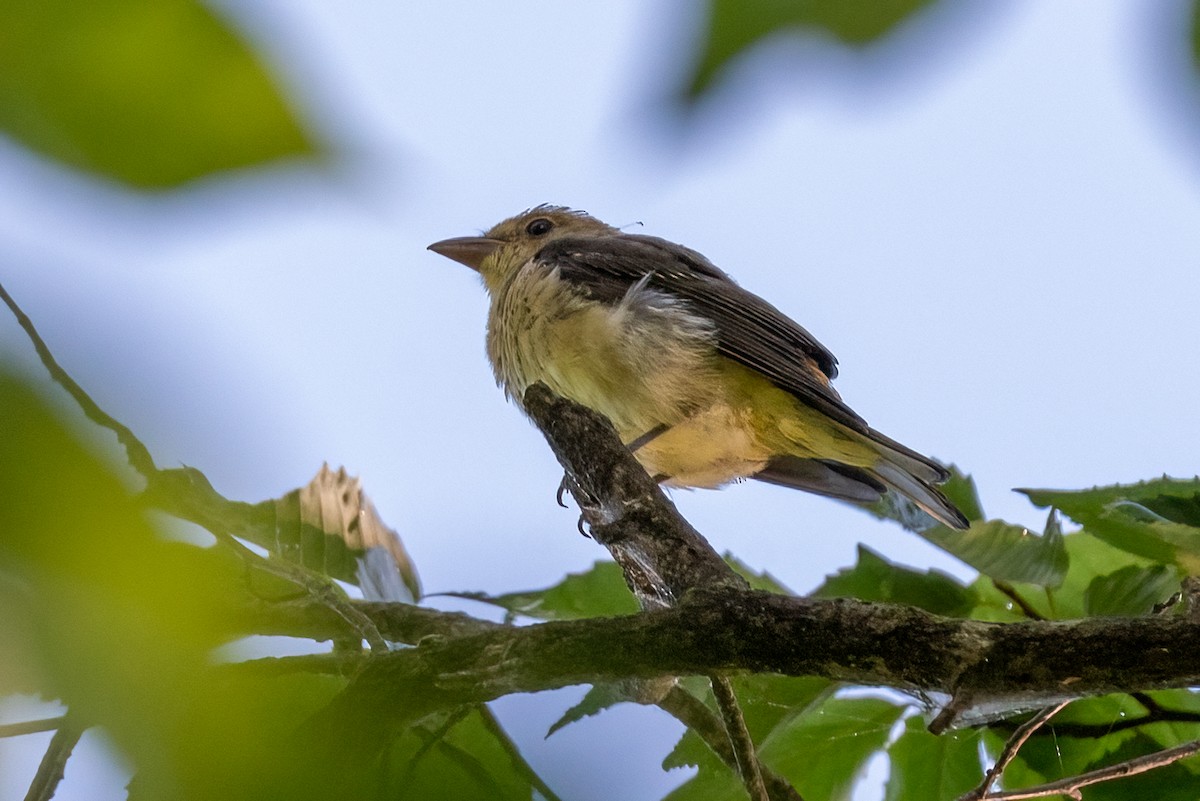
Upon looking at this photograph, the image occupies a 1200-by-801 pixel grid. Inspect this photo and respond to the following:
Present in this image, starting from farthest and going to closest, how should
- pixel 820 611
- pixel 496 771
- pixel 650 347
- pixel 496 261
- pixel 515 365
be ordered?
pixel 496 261, pixel 515 365, pixel 650 347, pixel 820 611, pixel 496 771

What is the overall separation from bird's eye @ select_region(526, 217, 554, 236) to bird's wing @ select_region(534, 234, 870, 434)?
774 mm

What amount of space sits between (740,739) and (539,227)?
14.0ft

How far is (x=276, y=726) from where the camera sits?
68 cm

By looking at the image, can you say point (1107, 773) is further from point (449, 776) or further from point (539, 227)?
point (539, 227)

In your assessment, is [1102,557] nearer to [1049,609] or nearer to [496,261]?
[1049,609]

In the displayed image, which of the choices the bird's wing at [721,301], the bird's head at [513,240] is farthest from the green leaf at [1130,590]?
the bird's head at [513,240]

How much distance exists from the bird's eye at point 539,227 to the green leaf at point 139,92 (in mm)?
5826

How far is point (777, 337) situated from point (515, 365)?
1029 mm

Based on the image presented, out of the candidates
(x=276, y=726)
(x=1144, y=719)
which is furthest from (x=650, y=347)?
(x=276, y=726)

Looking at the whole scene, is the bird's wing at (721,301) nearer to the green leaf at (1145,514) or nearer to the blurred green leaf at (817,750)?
the blurred green leaf at (817,750)

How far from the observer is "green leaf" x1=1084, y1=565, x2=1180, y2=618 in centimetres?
250

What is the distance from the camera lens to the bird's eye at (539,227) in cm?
624

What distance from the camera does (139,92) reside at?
45 centimetres

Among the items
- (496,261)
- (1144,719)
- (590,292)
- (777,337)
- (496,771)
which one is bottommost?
(1144,719)
